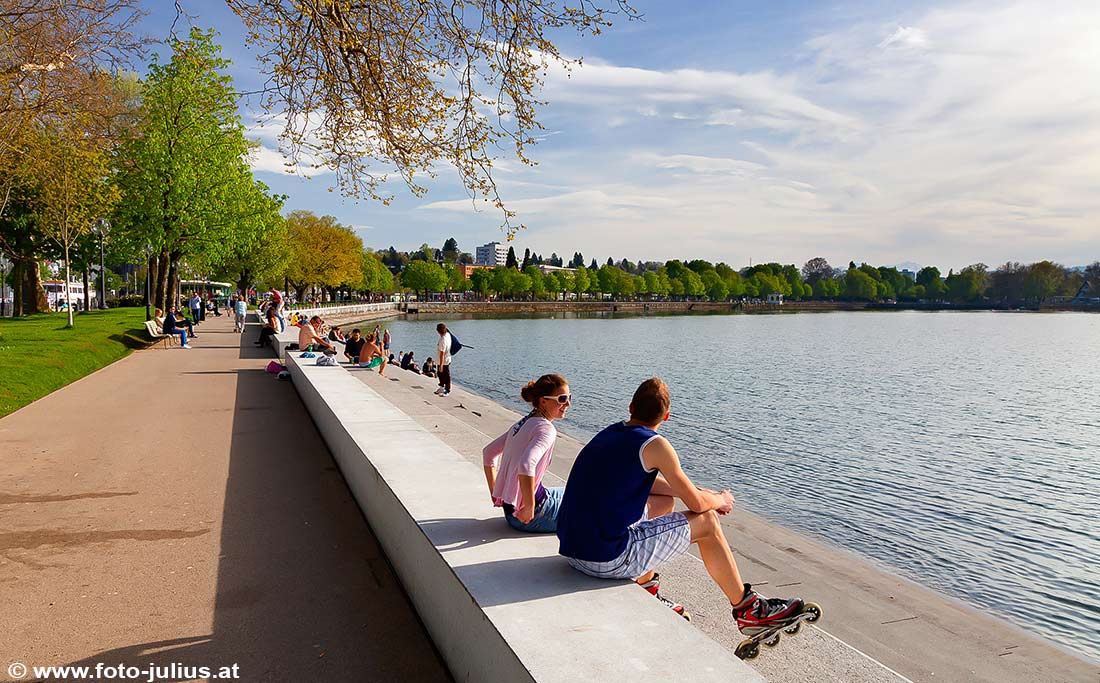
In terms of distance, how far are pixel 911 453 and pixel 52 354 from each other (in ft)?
72.4

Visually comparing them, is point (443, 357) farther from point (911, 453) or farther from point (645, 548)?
point (645, 548)

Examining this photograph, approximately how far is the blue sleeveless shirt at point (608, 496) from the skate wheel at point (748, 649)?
118cm

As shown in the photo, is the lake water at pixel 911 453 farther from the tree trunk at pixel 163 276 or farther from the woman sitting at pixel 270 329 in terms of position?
the tree trunk at pixel 163 276

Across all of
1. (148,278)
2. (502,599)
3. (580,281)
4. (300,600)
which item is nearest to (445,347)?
(300,600)

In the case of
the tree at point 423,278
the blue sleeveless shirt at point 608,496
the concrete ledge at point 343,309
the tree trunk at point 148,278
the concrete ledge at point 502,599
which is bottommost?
the concrete ledge at point 343,309

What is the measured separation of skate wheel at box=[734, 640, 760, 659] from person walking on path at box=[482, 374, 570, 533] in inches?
54.7

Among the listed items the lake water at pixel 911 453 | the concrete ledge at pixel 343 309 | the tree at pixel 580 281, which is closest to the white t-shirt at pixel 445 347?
the lake water at pixel 911 453

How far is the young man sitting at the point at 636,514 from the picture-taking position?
4129mm

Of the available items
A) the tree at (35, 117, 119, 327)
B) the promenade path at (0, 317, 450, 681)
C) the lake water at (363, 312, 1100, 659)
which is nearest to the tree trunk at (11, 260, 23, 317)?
the tree at (35, 117, 119, 327)

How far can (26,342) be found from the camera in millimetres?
20516

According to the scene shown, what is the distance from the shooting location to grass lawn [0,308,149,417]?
14203 millimetres

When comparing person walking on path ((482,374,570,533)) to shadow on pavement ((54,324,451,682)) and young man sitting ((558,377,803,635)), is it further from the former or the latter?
shadow on pavement ((54,324,451,682))

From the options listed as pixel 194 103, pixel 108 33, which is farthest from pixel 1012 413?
pixel 194 103

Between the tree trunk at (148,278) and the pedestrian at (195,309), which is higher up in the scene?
the tree trunk at (148,278)
